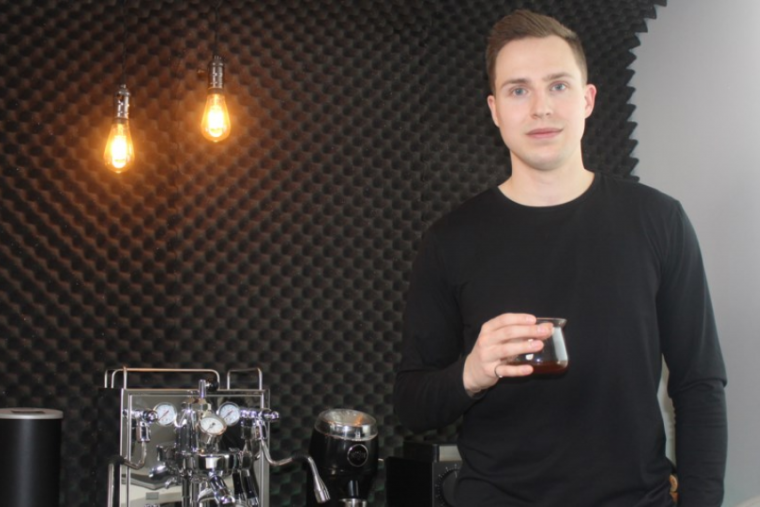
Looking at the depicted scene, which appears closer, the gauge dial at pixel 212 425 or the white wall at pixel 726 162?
the gauge dial at pixel 212 425

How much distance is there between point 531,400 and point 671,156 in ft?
10.2

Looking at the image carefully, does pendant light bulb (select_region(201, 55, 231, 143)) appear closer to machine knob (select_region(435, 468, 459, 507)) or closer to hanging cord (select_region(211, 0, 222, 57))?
hanging cord (select_region(211, 0, 222, 57))

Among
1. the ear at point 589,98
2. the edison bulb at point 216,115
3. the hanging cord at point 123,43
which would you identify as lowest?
the ear at point 589,98

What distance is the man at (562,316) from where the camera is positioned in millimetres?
1463

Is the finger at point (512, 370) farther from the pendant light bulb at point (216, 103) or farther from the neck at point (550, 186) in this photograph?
the pendant light bulb at point (216, 103)

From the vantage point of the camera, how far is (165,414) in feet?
9.87

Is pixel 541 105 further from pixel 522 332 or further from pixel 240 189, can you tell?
pixel 240 189

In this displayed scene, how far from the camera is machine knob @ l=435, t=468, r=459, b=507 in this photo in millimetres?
3314

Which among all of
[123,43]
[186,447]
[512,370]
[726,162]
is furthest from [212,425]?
[726,162]

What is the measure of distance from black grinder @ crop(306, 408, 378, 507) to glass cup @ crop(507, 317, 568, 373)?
1947 mm

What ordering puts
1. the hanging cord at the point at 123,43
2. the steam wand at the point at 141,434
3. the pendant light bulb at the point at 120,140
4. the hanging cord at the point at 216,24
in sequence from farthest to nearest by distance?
the hanging cord at the point at 216,24, the hanging cord at the point at 123,43, the pendant light bulb at the point at 120,140, the steam wand at the point at 141,434

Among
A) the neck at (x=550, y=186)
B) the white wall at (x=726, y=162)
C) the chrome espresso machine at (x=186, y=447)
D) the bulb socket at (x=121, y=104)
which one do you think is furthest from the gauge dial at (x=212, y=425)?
the white wall at (x=726, y=162)

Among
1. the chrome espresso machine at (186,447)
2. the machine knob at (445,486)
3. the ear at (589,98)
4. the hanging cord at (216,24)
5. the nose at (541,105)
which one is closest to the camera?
the nose at (541,105)

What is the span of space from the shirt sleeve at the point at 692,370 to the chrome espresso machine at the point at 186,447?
4.40 ft
